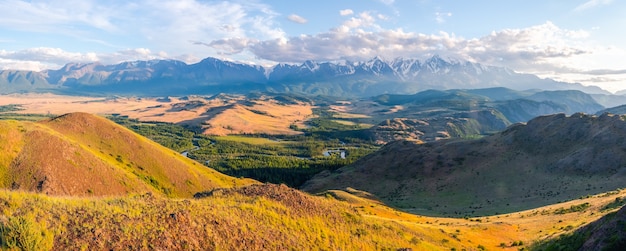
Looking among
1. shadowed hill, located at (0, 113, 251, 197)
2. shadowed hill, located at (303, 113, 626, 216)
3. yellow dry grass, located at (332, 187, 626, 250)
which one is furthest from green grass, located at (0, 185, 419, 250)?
shadowed hill, located at (303, 113, 626, 216)

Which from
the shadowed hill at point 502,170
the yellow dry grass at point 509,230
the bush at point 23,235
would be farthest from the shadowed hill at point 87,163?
the shadowed hill at point 502,170

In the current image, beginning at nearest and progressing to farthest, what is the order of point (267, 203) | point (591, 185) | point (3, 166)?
point (267, 203)
point (3, 166)
point (591, 185)

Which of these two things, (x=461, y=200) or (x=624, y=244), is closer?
(x=624, y=244)

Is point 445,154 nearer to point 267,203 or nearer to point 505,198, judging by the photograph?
point 505,198

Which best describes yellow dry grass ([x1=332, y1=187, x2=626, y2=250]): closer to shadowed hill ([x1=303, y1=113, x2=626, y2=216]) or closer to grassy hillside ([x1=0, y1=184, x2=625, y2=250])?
grassy hillside ([x1=0, y1=184, x2=625, y2=250])

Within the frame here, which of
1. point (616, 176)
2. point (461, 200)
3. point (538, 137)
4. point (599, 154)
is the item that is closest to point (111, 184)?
point (461, 200)

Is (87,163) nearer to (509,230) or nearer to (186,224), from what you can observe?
(186,224)

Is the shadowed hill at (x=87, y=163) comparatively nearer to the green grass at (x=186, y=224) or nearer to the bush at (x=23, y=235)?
the green grass at (x=186, y=224)
